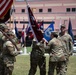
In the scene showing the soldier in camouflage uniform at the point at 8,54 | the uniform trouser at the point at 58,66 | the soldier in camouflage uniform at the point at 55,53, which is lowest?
the uniform trouser at the point at 58,66

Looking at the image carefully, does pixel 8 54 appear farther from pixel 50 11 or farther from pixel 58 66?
pixel 50 11

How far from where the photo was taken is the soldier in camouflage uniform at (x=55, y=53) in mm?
10695

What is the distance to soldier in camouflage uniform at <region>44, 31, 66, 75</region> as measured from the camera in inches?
421

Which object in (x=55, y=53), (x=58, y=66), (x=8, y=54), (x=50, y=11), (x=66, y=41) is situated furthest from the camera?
(x=50, y=11)

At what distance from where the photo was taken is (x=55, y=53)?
35.2ft

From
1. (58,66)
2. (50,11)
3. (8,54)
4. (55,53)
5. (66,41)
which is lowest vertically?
(50,11)

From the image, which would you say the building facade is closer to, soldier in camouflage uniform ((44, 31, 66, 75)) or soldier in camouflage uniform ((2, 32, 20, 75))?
soldier in camouflage uniform ((44, 31, 66, 75))

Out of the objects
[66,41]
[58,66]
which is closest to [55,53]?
[58,66]

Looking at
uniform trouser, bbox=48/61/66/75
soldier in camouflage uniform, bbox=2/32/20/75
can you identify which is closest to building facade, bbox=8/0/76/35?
uniform trouser, bbox=48/61/66/75

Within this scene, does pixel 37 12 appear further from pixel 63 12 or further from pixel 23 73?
pixel 23 73

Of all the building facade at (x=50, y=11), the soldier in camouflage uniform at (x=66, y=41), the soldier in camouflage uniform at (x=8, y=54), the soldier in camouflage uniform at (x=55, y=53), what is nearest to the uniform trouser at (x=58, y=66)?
the soldier in camouflage uniform at (x=55, y=53)

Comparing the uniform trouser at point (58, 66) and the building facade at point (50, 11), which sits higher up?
the uniform trouser at point (58, 66)

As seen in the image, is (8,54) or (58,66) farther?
(58,66)

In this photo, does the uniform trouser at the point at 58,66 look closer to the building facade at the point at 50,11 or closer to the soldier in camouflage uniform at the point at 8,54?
the soldier in camouflage uniform at the point at 8,54
